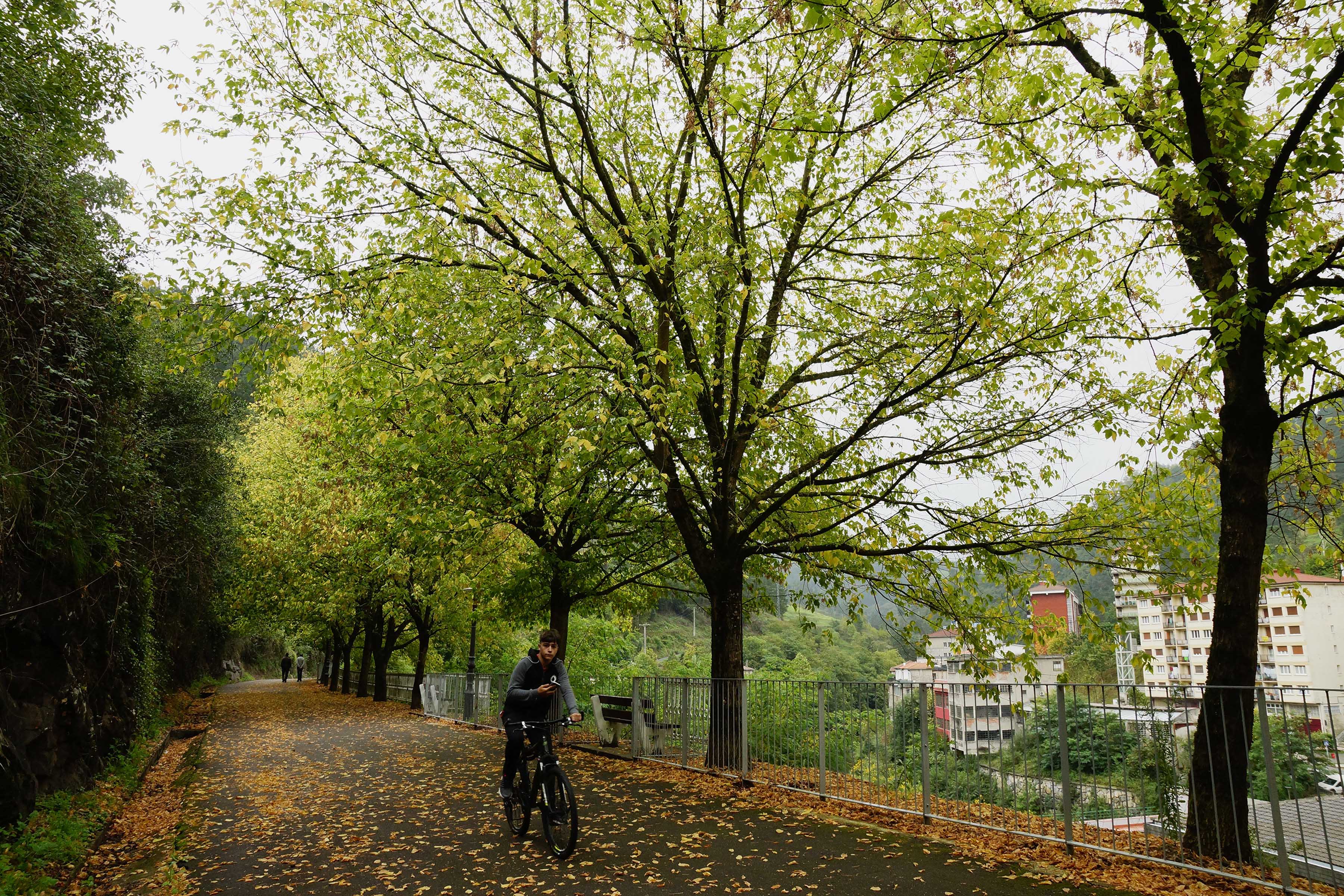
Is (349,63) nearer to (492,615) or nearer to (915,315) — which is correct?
(915,315)

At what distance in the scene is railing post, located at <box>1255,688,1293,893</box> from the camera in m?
5.16

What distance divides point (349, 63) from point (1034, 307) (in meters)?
10.5

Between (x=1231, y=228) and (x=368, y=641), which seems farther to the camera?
(x=368, y=641)

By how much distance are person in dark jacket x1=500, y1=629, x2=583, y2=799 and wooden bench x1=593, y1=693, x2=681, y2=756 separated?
192 inches

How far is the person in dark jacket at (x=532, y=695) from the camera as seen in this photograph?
7312 millimetres

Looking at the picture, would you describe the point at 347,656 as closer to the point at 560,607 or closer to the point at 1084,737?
the point at 560,607

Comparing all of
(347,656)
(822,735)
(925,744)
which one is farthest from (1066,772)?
(347,656)

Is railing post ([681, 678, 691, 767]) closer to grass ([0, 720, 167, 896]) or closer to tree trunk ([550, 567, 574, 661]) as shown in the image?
tree trunk ([550, 567, 574, 661])

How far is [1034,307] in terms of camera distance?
992 cm

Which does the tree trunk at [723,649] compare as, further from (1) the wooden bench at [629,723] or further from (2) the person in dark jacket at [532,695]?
(2) the person in dark jacket at [532,695]

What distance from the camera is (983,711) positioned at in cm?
722

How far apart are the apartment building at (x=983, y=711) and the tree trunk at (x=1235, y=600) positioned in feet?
4.15

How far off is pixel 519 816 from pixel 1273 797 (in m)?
6.53

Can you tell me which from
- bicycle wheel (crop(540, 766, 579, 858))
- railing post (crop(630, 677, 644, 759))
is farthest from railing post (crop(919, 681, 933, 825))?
railing post (crop(630, 677, 644, 759))
